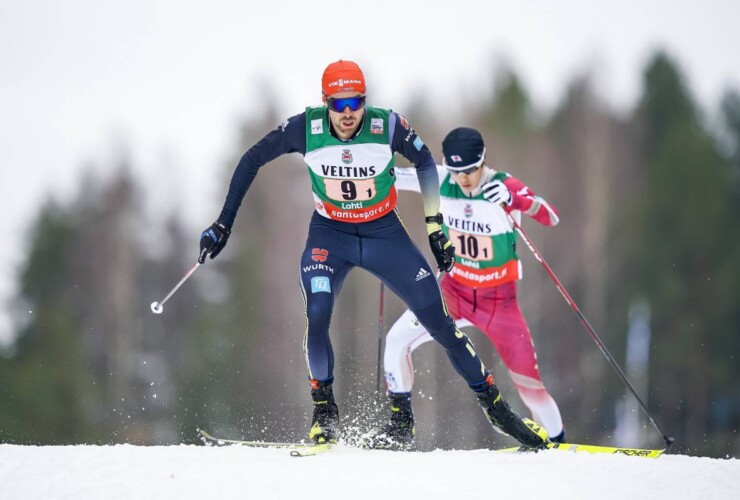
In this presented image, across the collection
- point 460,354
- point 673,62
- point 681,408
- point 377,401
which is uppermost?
point 673,62

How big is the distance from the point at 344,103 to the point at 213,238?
1183 millimetres

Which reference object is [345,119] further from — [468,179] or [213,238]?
[468,179]

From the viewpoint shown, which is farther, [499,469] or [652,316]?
[652,316]

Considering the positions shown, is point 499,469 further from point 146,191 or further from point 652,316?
point 146,191

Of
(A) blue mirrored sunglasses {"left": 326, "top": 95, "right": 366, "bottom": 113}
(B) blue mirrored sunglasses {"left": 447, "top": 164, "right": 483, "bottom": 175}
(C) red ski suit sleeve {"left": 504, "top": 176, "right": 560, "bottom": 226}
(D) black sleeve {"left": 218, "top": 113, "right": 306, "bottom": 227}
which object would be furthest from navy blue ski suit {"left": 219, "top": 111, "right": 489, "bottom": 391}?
(C) red ski suit sleeve {"left": 504, "top": 176, "right": 560, "bottom": 226}

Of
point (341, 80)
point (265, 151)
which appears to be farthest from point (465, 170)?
point (265, 151)

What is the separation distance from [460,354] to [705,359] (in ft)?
62.7

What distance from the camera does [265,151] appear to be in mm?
5629

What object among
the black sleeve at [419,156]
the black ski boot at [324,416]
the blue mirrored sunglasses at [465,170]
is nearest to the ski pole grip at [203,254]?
the black ski boot at [324,416]

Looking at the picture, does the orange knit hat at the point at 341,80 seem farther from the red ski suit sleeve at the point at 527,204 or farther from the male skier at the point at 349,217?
the red ski suit sleeve at the point at 527,204

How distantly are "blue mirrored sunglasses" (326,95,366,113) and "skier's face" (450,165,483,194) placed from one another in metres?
1.14

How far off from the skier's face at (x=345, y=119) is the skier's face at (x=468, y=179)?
107cm

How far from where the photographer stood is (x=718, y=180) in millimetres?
25453

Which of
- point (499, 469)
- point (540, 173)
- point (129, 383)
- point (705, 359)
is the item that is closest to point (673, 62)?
point (540, 173)
